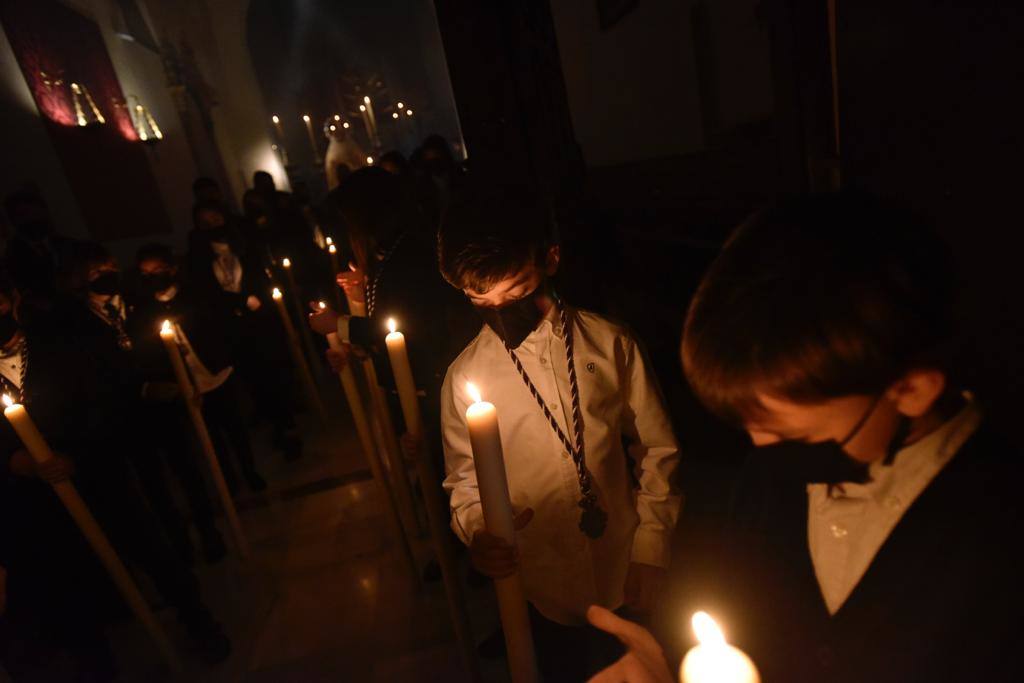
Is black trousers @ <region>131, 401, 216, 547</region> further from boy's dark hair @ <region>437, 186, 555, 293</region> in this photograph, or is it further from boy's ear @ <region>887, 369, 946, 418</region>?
boy's ear @ <region>887, 369, 946, 418</region>

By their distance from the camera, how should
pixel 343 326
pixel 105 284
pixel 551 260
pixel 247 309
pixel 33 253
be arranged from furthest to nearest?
pixel 247 309 → pixel 33 253 → pixel 105 284 → pixel 343 326 → pixel 551 260

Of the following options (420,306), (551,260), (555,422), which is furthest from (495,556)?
(420,306)

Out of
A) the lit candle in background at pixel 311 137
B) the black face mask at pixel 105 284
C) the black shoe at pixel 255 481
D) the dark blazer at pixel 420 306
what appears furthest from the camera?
the lit candle in background at pixel 311 137

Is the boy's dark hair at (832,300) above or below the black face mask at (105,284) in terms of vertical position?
below

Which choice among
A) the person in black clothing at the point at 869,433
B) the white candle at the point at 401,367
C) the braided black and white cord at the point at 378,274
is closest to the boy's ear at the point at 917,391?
the person in black clothing at the point at 869,433

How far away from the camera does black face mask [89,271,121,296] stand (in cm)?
289

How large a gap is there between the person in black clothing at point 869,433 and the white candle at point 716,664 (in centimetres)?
23

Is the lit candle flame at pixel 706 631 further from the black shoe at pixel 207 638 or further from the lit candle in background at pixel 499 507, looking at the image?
the black shoe at pixel 207 638

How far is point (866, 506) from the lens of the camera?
810 millimetres

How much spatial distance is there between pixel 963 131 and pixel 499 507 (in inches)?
64.9

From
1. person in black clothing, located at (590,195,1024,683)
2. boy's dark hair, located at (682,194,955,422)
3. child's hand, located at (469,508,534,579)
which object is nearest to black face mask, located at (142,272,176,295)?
child's hand, located at (469,508,534,579)

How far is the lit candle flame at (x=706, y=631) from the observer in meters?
0.67

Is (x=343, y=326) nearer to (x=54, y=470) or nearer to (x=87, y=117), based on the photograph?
(x=54, y=470)

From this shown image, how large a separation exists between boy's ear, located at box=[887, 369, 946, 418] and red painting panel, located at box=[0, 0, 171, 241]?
25.6 feet
